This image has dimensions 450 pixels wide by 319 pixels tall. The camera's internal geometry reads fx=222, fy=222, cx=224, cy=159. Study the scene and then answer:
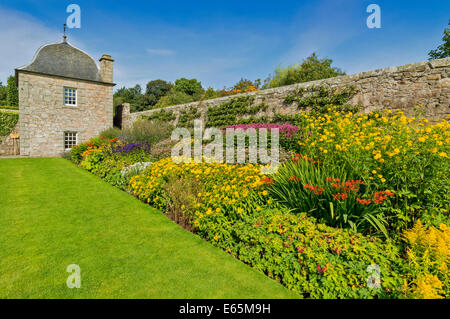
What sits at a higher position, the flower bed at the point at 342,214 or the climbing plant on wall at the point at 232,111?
the climbing plant on wall at the point at 232,111

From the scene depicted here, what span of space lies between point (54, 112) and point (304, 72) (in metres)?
17.6

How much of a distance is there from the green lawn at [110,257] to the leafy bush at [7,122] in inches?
605

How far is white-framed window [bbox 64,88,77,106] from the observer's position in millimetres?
15008

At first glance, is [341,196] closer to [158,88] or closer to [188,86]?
[188,86]

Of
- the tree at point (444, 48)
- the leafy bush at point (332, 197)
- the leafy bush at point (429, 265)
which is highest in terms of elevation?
the tree at point (444, 48)

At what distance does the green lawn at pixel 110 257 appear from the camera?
2.38 meters

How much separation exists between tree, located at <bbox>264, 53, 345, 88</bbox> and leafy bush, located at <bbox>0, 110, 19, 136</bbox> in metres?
19.6

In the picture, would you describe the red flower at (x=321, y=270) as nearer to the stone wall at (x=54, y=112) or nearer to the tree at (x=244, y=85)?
the stone wall at (x=54, y=112)

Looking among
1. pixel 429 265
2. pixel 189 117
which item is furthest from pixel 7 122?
pixel 429 265

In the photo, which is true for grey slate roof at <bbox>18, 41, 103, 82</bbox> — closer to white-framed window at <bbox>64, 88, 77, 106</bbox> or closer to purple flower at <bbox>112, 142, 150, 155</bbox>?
white-framed window at <bbox>64, 88, 77, 106</bbox>

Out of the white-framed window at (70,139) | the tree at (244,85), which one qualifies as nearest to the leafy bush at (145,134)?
the white-framed window at (70,139)

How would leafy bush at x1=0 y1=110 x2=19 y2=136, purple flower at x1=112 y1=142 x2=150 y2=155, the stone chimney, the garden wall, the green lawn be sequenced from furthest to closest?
the stone chimney < leafy bush at x1=0 y1=110 x2=19 y2=136 < purple flower at x1=112 y1=142 x2=150 y2=155 < the garden wall < the green lawn

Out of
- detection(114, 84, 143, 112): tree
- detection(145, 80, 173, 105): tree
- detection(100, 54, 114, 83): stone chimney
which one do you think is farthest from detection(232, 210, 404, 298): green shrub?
detection(145, 80, 173, 105): tree

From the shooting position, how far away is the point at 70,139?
604 inches
